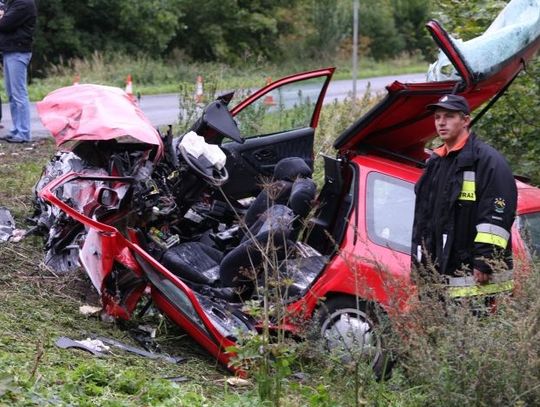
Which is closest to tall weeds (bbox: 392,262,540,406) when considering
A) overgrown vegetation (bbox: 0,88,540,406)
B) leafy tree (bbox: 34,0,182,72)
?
overgrown vegetation (bbox: 0,88,540,406)

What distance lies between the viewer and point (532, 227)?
5.61 m

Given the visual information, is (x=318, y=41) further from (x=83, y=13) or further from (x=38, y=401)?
(x=38, y=401)

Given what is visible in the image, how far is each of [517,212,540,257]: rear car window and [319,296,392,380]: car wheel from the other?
109 centimetres

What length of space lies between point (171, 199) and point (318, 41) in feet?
115

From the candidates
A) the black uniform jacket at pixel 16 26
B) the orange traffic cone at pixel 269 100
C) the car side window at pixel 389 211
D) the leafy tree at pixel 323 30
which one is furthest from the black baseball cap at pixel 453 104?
the leafy tree at pixel 323 30

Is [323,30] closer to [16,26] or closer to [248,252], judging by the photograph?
[16,26]

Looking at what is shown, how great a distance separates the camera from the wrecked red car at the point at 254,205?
523cm

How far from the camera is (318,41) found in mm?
40375

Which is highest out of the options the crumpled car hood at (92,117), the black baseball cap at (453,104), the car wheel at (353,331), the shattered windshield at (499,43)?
the shattered windshield at (499,43)

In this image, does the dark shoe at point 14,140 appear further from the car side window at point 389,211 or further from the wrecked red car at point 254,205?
the car side window at point 389,211

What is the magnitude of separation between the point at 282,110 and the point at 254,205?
2594 mm

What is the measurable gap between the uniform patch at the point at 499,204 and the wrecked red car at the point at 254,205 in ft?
1.20

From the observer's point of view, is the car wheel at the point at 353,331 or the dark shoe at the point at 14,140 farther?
the dark shoe at the point at 14,140

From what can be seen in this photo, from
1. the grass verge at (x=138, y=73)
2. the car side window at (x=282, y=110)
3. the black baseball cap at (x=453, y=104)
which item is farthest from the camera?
the grass verge at (x=138, y=73)
